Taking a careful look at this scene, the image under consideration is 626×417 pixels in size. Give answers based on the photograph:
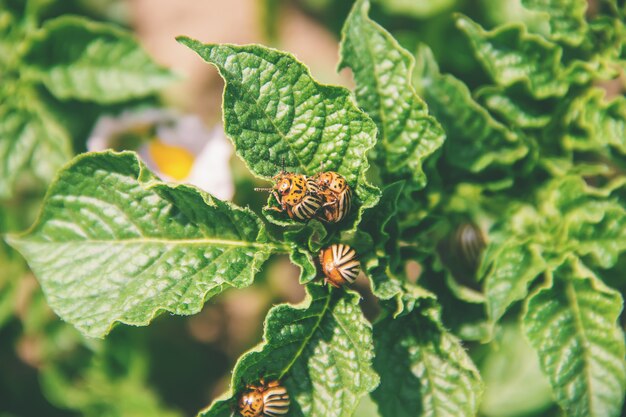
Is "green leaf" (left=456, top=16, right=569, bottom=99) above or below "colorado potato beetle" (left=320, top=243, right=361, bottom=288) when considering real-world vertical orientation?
above

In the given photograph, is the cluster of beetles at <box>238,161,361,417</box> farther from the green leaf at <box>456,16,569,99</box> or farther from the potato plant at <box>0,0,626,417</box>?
the green leaf at <box>456,16,569,99</box>

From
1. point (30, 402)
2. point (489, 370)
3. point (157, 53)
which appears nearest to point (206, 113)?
point (157, 53)

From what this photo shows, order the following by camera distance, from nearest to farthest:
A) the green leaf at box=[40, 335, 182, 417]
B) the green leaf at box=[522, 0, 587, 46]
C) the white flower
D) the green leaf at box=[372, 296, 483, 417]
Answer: the green leaf at box=[372, 296, 483, 417], the green leaf at box=[522, 0, 587, 46], the white flower, the green leaf at box=[40, 335, 182, 417]

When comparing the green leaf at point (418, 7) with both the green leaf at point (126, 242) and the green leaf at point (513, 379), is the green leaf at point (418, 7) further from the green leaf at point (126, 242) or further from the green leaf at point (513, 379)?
the green leaf at point (126, 242)

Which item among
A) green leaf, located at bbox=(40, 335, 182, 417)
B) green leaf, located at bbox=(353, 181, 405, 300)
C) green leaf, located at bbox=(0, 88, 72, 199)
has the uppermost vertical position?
green leaf, located at bbox=(353, 181, 405, 300)

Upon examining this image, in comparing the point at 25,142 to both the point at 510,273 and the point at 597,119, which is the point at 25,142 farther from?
the point at 597,119

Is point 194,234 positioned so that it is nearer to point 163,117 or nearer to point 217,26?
point 163,117

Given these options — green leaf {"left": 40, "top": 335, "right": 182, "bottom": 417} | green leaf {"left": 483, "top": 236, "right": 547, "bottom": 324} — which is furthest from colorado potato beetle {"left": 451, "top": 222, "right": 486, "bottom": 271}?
green leaf {"left": 40, "top": 335, "right": 182, "bottom": 417}
